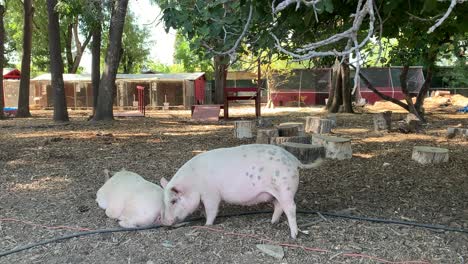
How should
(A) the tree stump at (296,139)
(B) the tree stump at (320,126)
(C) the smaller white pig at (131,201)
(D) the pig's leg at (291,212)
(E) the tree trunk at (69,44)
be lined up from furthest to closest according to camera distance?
(E) the tree trunk at (69,44)
(B) the tree stump at (320,126)
(A) the tree stump at (296,139)
(C) the smaller white pig at (131,201)
(D) the pig's leg at (291,212)

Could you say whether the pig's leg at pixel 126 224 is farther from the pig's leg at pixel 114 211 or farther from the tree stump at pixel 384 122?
the tree stump at pixel 384 122

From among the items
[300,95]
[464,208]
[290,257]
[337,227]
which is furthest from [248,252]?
[300,95]

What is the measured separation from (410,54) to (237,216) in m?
9.53

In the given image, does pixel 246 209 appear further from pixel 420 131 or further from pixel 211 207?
pixel 420 131

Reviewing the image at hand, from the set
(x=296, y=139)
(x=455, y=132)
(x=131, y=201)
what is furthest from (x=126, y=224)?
(x=455, y=132)

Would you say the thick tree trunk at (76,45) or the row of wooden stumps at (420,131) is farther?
the thick tree trunk at (76,45)

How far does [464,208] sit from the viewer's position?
4.93 metres

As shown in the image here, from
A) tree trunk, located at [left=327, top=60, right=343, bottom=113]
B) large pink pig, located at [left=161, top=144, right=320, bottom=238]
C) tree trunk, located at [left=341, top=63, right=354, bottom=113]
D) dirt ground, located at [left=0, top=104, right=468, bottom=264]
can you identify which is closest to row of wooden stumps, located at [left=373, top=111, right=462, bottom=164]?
dirt ground, located at [left=0, top=104, right=468, bottom=264]

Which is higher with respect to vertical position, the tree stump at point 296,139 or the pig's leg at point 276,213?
the tree stump at point 296,139

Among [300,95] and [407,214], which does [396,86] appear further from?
[407,214]

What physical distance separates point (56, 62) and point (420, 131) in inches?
438

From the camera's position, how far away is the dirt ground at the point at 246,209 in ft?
12.3

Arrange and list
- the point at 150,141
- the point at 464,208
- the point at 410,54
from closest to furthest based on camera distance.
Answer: the point at 464,208 → the point at 150,141 → the point at 410,54

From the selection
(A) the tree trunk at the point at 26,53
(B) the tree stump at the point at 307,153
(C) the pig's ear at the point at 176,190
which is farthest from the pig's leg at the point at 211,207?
(A) the tree trunk at the point at 26,53
